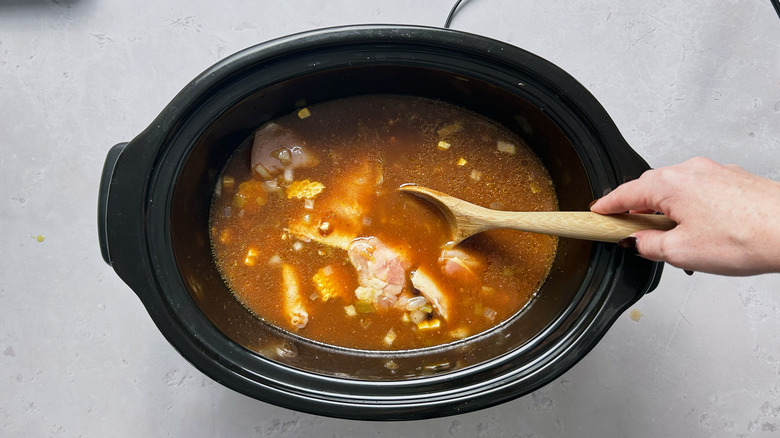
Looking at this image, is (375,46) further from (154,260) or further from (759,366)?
(759,366)

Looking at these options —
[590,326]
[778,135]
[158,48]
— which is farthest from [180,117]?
[778,135]

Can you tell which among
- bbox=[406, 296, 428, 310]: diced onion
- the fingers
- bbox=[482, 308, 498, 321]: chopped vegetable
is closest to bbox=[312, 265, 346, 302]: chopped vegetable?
bbox=[406, 296, 428, 310]: diced onion

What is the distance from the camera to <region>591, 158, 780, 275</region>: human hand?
116cm

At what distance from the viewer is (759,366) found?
71.2 inches

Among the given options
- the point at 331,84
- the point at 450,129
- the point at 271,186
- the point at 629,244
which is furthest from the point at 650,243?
the point at 271,186

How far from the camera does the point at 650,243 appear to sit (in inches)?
51.2

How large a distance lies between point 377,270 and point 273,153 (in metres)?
0.50

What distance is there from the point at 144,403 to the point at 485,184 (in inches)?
52.4

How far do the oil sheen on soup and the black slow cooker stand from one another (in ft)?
0.37

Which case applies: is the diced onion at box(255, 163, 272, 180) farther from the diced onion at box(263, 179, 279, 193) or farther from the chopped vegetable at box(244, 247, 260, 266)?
the chopped vegetable at box(244, 247, 260, 266)

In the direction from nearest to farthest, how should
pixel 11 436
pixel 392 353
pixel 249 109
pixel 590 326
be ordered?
pixel 590 326 → pixel 249 109 → pixel 392 353 → pixel 11 436

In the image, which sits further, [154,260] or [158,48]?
[158,48]

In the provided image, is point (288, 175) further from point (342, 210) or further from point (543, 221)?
point (543, 221)

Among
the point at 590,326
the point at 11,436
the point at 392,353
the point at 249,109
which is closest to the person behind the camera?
the point at 590,326
